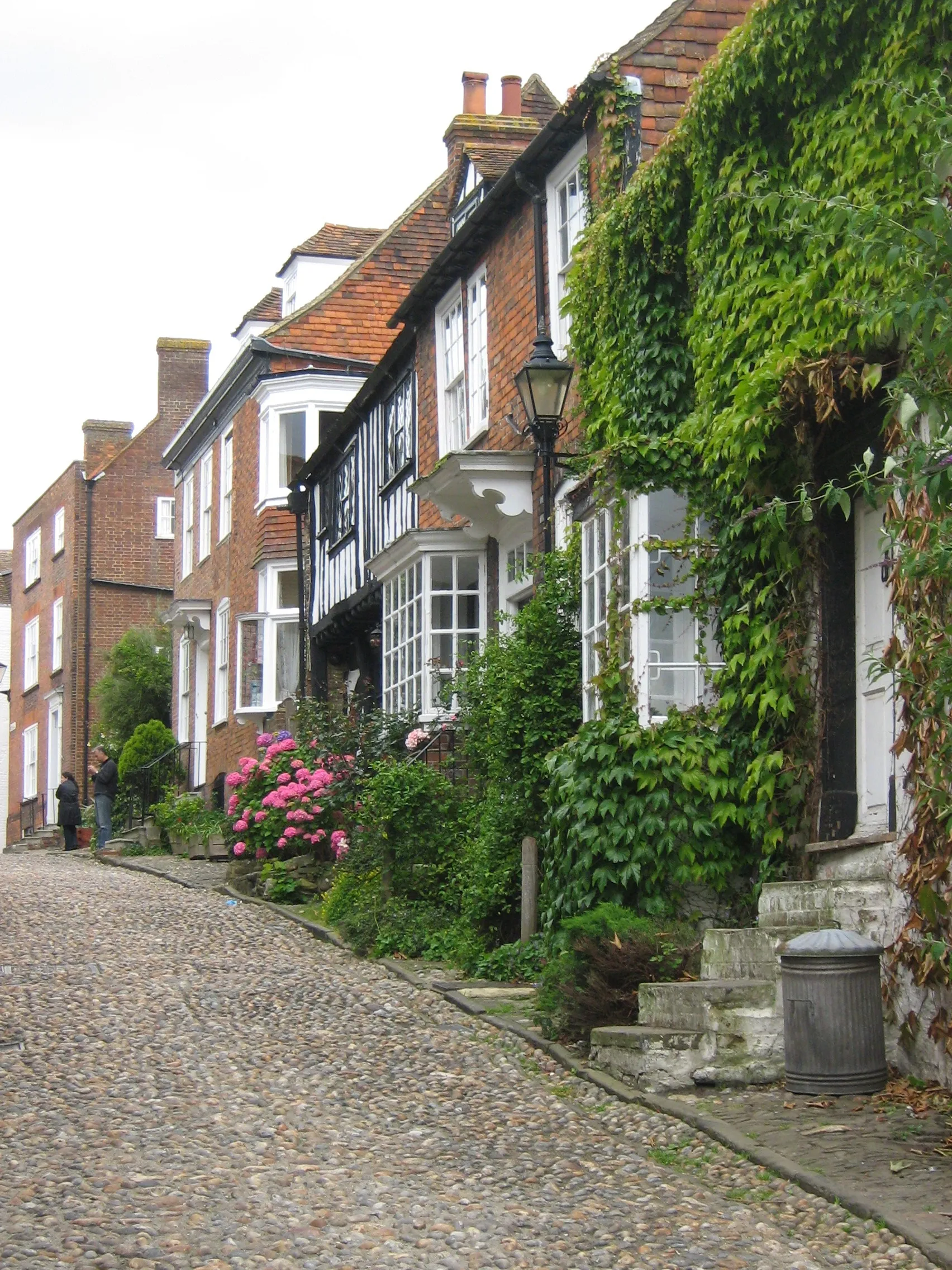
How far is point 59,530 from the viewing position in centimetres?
3888

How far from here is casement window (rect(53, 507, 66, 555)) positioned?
3844cm

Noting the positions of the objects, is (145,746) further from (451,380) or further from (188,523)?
(451,380)

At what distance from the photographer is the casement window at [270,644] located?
87.3ft

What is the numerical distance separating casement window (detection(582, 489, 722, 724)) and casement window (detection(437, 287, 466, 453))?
22.0ft

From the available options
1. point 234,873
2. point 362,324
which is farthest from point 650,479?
point 362,324

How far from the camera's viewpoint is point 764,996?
27.6 feet

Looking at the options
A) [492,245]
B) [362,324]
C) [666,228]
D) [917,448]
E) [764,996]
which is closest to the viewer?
[917,448]

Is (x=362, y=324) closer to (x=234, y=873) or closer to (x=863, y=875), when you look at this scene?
(x=234, y=873)

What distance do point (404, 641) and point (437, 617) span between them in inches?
34.8

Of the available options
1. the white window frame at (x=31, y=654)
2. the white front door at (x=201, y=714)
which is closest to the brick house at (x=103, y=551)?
the white window frame at (x=31, y=654)

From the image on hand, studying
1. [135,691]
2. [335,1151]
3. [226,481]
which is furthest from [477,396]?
[135,691]

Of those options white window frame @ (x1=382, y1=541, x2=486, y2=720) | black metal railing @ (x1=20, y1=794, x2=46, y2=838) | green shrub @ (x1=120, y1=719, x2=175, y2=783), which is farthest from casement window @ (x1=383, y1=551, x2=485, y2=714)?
black metal railing @ (x1=20, y1=794, x2=46, y2=838)

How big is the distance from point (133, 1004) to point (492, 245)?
879cm

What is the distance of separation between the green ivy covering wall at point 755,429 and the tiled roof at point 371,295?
15641mm
